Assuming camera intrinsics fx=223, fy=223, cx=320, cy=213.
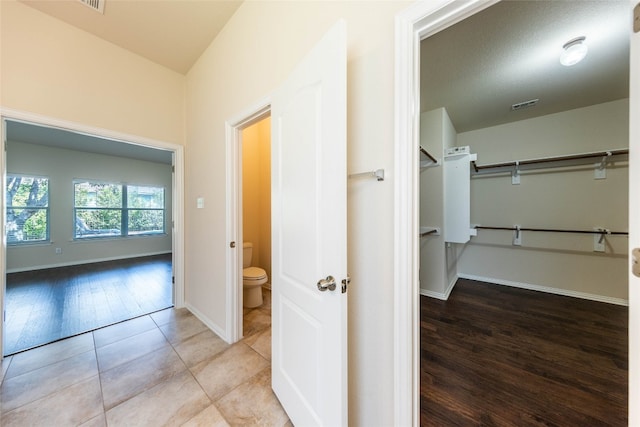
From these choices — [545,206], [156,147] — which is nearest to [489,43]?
[545,206]

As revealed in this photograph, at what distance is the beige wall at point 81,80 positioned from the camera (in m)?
1.80

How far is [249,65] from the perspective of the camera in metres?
1.82

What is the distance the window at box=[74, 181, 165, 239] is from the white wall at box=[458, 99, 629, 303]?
7.43m

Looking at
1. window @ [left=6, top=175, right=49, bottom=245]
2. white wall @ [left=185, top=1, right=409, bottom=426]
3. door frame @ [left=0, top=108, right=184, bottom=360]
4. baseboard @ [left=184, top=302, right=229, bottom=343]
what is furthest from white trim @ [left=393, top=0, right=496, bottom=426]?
window @ [left=6, top=175, right=49, bottom=245]

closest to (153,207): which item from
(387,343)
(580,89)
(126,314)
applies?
(126,314)

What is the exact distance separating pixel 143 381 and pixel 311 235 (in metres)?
1.68

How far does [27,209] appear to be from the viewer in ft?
14.4

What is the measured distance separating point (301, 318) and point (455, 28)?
227 centimetres

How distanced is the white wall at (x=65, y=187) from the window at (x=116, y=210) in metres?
0.15

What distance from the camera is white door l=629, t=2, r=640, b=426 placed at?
1.96ft

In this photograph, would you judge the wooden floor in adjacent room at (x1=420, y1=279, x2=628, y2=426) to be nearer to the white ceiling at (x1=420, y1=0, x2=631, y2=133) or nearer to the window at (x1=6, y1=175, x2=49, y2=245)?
the white ceiling at (x1=420, y1=0, x2=631, y2=133)

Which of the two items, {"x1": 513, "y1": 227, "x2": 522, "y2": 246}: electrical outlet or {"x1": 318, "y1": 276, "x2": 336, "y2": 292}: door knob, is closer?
{"x1": 318, "y1": 276, "x2": 336, "y2": 292}: door knob

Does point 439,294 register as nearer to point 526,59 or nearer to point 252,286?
point 252,286

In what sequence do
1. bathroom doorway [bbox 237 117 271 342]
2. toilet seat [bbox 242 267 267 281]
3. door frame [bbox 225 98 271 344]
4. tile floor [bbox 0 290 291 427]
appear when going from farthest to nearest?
bathroom doorway [bbox 237 117 271 342] → toilet seat [bbox 242 267 267 281] → door frame [bbox 225 98 271 344] → tile floor [bbox 0 290 291 427]
